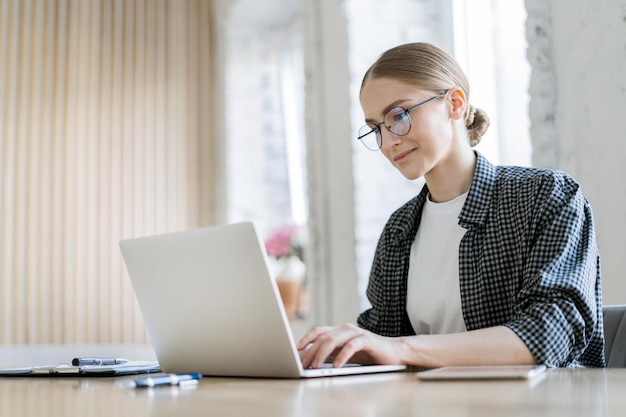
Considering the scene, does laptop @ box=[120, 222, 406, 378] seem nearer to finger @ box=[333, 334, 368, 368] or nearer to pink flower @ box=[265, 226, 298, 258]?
finger @ box=[333, 334, 368, 368]

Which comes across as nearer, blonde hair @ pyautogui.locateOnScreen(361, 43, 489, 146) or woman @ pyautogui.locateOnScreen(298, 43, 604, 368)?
woman @ pyautogui.locateOnScreen(298, 43, 604, 368)

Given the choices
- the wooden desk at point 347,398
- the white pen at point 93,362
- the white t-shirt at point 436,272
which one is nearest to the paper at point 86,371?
the white pen at point 93,362

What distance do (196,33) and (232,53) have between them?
9.0 inches

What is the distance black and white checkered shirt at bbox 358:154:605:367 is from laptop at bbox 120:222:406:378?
0.99ft

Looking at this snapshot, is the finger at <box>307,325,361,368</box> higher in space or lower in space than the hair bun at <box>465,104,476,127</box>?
lower

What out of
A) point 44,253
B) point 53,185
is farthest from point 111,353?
point 53,185

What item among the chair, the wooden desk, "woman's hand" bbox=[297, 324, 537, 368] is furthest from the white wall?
the wooden desk

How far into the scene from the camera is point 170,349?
1352 millimetres

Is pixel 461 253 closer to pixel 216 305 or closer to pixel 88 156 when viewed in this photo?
pixel 216 305

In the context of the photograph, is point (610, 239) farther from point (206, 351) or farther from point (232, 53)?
point (232, 53)

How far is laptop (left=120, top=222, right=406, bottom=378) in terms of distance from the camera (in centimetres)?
114

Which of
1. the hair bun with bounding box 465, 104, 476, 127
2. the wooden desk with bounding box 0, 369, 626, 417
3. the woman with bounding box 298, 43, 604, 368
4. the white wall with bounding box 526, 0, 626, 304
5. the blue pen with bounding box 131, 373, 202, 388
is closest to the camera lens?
the wooden desk with bounding box 0, 369, 626, 417

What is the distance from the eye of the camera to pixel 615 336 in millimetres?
1526

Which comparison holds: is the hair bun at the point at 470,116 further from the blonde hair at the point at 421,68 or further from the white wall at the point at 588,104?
the white wall at the point at 588,104
